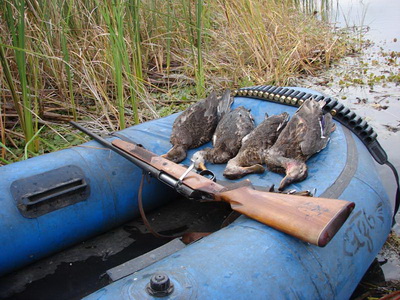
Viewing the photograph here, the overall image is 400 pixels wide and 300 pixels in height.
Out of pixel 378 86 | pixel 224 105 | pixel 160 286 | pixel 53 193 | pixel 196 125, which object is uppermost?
pixel 160 286

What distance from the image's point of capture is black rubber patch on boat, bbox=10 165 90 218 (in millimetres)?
2703

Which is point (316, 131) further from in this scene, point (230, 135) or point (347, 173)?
point (230, 135)

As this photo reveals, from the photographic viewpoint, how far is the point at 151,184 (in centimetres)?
328

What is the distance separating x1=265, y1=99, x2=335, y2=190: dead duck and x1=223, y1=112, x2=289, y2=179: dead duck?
11cm

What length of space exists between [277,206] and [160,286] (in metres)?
0.75

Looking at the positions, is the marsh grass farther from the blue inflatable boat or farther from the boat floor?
the boat floor

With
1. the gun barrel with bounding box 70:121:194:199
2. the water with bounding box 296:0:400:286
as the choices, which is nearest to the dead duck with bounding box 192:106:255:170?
the gun barrel with bounding box 70:121:194:199

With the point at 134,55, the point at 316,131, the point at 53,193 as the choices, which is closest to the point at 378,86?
the point at 134,55

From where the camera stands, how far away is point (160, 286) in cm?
168

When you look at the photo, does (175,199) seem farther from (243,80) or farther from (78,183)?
(243,80)

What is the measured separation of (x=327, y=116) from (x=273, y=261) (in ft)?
4.86

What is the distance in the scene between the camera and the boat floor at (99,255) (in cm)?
269

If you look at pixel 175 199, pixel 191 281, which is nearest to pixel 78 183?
pixel 175 199

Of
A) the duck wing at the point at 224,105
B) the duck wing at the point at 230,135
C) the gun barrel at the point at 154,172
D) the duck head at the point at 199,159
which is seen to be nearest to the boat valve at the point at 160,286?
the gun barrel at the point at 154,172
